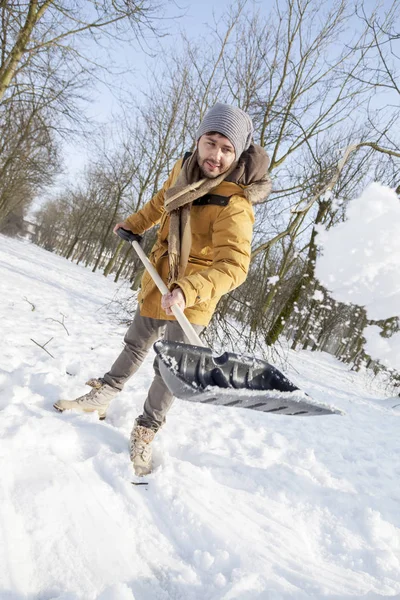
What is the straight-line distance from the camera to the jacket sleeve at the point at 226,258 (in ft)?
5.24

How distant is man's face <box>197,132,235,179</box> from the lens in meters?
1.87

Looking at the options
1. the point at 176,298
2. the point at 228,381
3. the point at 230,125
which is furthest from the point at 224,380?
the point at 230,125

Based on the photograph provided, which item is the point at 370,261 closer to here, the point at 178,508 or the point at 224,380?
the point at 224,380

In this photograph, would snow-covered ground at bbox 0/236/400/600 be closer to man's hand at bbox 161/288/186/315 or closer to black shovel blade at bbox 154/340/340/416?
black shovel blade at bbox 154/340/340/416

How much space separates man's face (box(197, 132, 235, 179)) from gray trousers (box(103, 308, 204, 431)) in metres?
0.87

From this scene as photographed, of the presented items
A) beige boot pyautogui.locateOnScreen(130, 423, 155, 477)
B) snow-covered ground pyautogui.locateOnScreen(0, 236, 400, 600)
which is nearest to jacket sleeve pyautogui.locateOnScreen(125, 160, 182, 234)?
snow-covered ground pyautogui.locateOnScreen(0, 236, 400, 600)

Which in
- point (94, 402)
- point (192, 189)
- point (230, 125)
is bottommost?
point (94, 402)

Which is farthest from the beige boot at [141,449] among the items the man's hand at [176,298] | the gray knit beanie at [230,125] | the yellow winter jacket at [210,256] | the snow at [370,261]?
the gray knit beanie at [230,125]

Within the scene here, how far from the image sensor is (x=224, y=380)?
173 centimetres

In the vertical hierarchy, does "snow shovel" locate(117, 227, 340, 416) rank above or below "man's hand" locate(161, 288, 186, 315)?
below

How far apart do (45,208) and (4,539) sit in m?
60.4

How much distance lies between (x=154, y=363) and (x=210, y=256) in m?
0.67

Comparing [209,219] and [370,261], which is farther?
[209,219]

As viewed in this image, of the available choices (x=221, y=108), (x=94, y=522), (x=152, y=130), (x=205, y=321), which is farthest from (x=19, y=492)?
(x=152, y=130)
